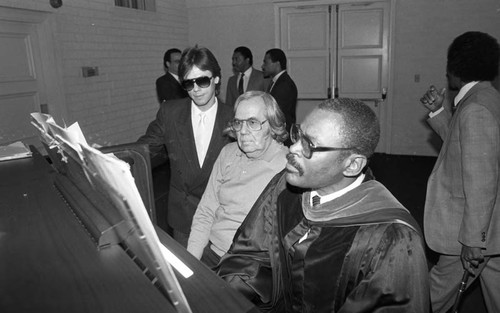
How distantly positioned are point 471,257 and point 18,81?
4.26 m

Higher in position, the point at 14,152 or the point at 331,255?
the point at 14,152

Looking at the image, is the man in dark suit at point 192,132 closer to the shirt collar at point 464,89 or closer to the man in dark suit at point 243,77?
the shirt collar at point 464,89

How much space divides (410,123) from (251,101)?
5.44 metres

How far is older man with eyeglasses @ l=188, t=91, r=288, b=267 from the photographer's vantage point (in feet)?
6.20

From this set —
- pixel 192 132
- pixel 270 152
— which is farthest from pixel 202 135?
pixel 270 152

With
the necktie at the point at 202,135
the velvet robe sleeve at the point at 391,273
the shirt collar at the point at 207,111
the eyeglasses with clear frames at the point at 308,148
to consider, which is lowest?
the velvet robe sleeve at the point at 391,273

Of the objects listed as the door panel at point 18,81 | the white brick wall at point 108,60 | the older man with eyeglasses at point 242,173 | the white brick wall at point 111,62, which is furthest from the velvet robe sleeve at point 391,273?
the white brick wall at point 111,62

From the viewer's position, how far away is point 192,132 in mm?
2264

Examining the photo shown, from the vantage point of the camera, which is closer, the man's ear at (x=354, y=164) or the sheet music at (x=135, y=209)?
the sheet music at (x=135, y=209)

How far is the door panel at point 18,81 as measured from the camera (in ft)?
12.9

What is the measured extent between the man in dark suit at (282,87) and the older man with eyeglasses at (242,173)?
7.77ft

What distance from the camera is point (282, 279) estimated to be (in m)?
1.52

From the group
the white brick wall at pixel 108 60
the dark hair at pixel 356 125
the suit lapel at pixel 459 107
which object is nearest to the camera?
the dark hair at pixel 356 125

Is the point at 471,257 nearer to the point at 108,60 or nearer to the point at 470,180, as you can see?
the point at 470,180
